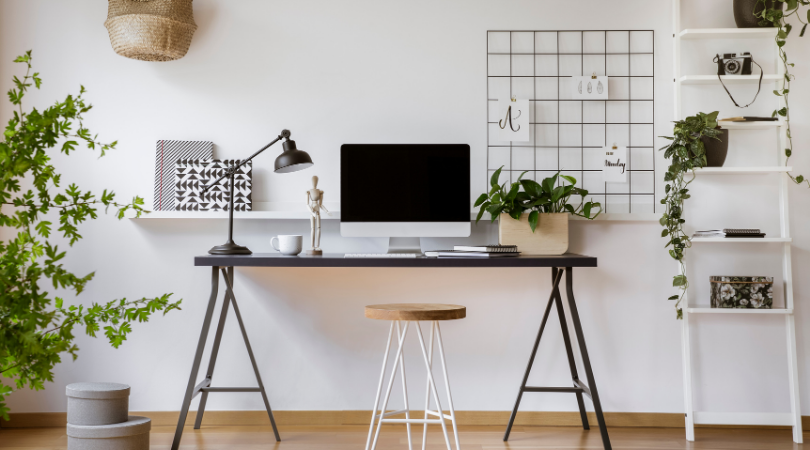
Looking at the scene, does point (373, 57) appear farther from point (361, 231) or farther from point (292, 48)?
point (361, 231)

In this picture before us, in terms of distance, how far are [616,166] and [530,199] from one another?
0.51m

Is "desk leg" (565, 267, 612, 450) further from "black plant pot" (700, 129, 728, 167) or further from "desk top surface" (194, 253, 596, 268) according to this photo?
"black plant pot" (700, 129, 728, 167)

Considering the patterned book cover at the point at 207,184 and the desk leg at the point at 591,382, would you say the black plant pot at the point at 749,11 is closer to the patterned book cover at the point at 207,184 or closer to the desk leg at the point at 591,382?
the desk leg at the point at 591,382

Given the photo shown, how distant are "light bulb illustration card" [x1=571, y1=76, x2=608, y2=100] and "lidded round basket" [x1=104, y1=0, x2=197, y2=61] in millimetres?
1832

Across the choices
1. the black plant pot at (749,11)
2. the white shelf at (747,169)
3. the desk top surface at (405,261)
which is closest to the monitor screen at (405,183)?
the desk top surface at (405,261)

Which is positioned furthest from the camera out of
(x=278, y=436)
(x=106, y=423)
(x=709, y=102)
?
(x=709, y=102)

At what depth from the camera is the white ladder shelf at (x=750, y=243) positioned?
2.68m

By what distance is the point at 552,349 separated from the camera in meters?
2.90

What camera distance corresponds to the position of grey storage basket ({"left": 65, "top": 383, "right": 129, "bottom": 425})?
2.32m

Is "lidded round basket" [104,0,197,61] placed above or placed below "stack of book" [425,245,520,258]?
above

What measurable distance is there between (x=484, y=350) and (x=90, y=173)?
2.07 m

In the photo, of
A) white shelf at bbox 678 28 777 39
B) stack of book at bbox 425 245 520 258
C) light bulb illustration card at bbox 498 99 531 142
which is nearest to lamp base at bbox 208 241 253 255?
stack of book at bbox 425 245 520 258

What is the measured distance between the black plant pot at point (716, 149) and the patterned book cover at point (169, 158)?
2282 millimetres

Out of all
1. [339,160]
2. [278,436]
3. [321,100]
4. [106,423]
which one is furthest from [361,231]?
[106,423]
